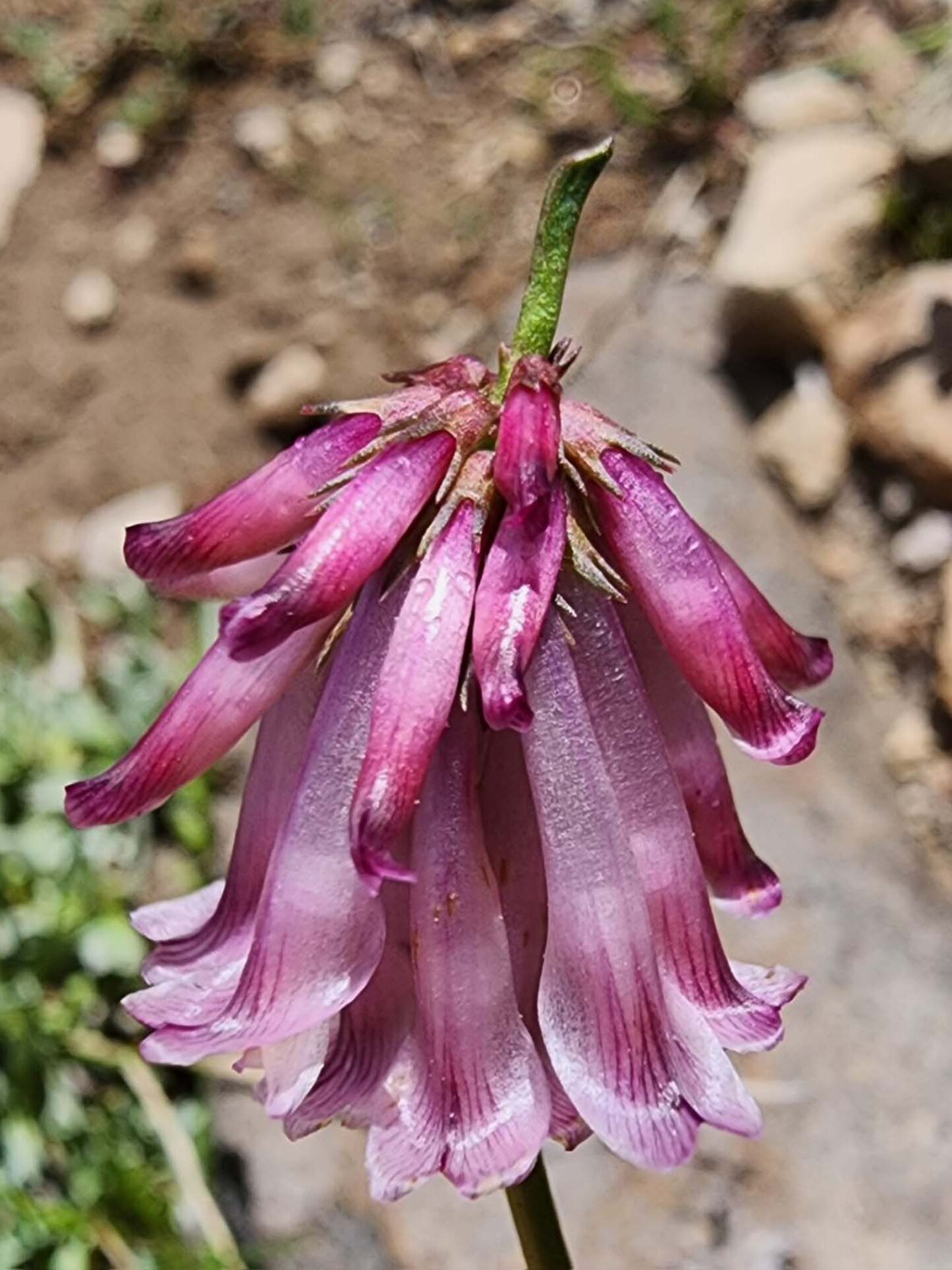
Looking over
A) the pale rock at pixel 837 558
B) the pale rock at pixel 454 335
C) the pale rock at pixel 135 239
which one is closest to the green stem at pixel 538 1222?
the pale rock at pixel 837 558

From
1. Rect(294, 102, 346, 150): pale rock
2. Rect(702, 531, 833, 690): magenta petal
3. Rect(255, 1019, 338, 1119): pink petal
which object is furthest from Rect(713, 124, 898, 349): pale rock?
Rect(255, 1019, 338, 1119): pink petal

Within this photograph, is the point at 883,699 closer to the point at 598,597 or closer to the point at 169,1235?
the point at 169,1235

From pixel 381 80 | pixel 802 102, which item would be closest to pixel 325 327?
pixel 381 80

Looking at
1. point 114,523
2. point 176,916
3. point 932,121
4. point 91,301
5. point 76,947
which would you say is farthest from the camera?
point 91,301

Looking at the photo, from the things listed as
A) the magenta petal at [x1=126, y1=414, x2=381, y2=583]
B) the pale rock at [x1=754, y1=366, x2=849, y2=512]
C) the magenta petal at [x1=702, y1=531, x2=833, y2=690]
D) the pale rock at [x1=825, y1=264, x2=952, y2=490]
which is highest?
the magenta petal at [x1=126, y1=414, x2=381, y2=583]

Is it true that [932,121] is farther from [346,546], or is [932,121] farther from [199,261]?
[346,546]

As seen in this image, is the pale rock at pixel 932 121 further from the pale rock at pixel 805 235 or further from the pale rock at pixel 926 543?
the pale rock at pixel 926 543

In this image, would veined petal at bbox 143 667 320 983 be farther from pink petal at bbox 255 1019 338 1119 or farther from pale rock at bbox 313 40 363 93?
pale rock at bbox 313 40 363 93
